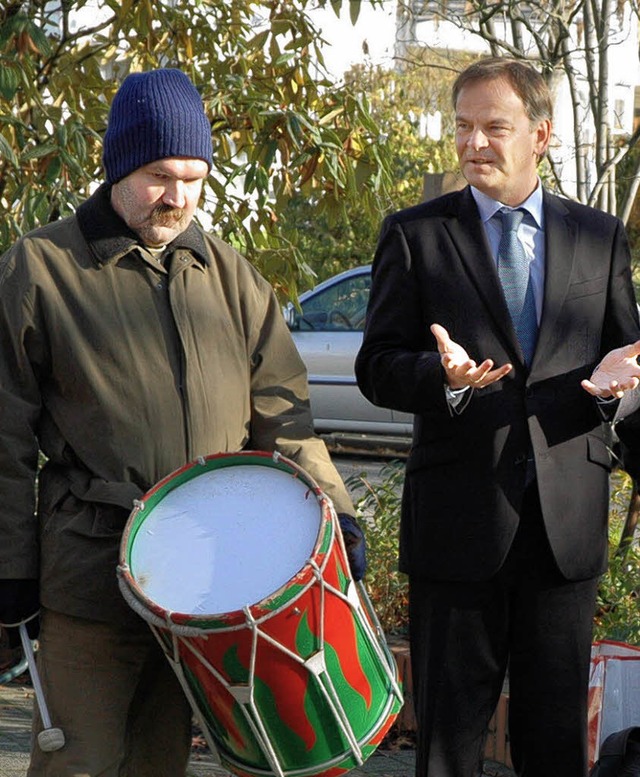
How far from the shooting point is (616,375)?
11.0 ft

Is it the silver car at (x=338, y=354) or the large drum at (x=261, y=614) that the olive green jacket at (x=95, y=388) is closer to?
the large drum at (x=261, y=614)

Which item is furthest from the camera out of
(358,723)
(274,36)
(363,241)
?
(363,241)

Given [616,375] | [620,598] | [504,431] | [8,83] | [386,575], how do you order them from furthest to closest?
1. [386,575]
2. [620,598]
3. [8,83]
4. [504,431]
5. [616,375]

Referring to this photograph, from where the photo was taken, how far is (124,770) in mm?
3455

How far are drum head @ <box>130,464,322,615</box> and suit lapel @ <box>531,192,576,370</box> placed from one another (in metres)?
0.78

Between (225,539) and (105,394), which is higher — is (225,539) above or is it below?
below

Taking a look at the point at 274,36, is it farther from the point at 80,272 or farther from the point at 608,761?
the point at 608,761

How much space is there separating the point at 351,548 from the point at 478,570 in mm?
413

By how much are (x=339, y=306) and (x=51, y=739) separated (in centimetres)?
973

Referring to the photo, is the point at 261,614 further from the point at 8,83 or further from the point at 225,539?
the point at 8,83

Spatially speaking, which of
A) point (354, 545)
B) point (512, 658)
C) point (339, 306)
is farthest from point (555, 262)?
point (339, 306)

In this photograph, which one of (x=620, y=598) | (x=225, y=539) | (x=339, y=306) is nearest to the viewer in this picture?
(x=225, y=539)

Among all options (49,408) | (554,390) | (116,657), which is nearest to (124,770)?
(116,657)

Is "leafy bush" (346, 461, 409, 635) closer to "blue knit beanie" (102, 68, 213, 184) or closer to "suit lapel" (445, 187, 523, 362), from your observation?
"suit lapel" (445, 187, 523, 362)
